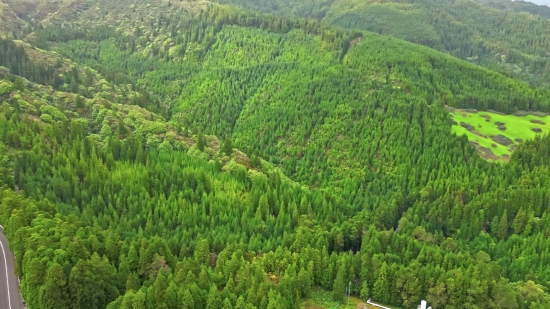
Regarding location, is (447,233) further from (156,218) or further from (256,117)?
(256,117)

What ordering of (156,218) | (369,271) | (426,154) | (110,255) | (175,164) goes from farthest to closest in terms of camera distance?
(426,154) → (175,164) → (156,218) → (369,271) → (110,255)

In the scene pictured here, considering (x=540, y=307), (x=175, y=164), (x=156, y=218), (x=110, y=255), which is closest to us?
(x=110, y=255)

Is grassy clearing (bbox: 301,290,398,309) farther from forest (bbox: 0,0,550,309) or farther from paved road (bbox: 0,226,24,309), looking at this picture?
paved road (bbox: 0,226,24,309)

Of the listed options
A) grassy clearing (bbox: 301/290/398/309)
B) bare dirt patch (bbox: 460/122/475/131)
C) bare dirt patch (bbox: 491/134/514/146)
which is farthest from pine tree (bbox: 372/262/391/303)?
bare dirt patch (bbox: 460/122/475/131)

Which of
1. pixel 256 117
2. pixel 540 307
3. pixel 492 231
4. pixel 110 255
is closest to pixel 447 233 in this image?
pixel 492 231

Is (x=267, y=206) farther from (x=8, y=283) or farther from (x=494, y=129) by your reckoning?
(x=494, y=129)

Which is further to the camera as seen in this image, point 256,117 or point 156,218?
point 256,117

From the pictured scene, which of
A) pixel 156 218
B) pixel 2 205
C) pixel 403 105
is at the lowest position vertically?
pixel 156 218

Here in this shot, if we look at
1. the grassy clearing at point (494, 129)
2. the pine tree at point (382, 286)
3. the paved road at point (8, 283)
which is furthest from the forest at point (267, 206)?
the grassy clearing at point (494, 129)
